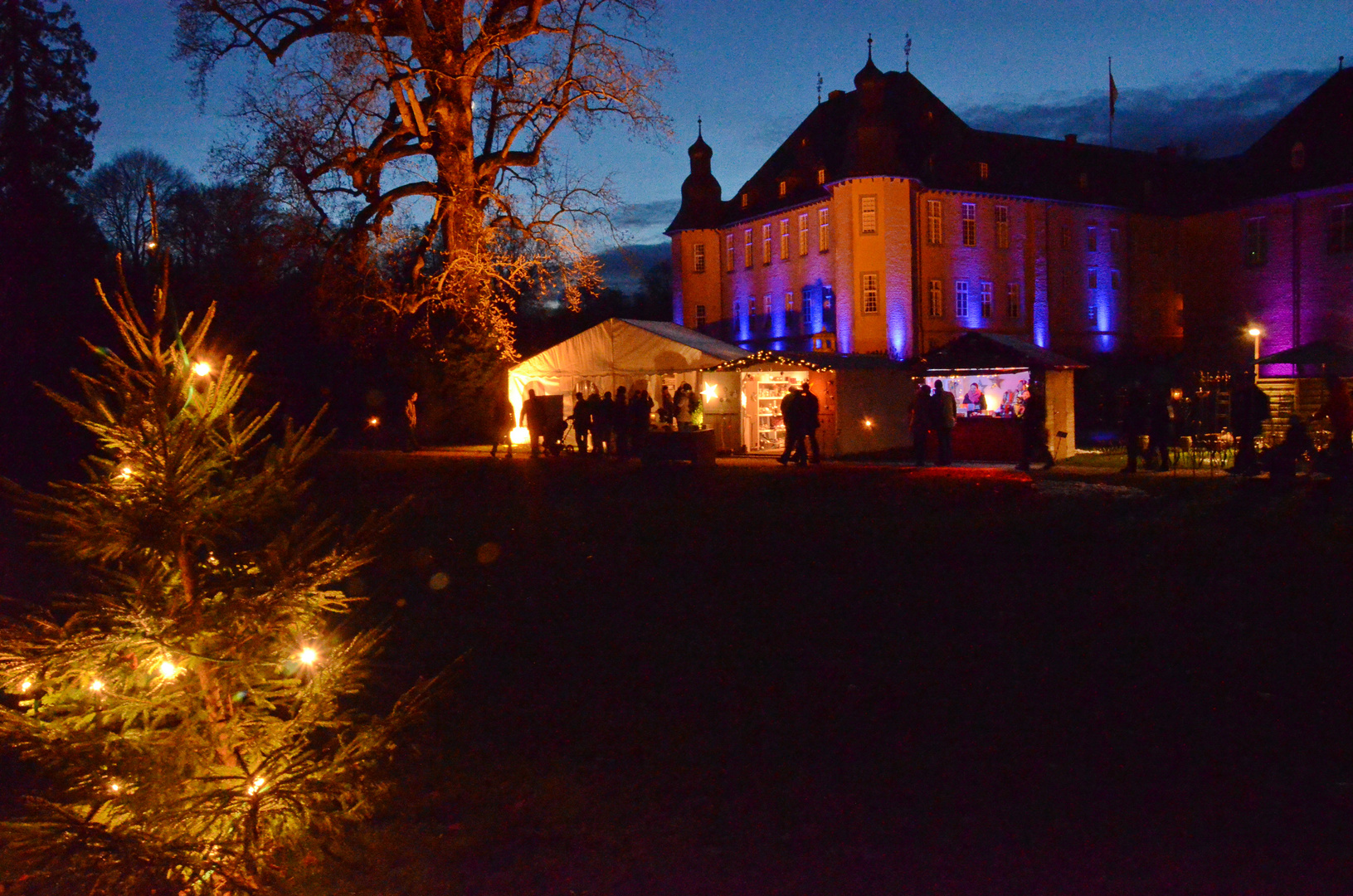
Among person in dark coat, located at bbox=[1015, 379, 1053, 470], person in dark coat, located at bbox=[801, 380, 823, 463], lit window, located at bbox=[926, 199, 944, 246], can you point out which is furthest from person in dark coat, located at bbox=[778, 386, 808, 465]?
lit window, located at bbox=[926, 199, 944, 246]

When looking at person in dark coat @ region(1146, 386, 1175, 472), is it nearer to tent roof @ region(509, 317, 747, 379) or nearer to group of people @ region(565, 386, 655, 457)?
tent roof @ region(509, 317, 747, 379)

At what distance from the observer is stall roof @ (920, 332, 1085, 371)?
24.9 meters

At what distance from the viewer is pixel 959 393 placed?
32.0m

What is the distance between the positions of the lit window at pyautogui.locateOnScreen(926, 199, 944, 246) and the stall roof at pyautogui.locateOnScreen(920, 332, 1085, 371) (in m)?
18.6

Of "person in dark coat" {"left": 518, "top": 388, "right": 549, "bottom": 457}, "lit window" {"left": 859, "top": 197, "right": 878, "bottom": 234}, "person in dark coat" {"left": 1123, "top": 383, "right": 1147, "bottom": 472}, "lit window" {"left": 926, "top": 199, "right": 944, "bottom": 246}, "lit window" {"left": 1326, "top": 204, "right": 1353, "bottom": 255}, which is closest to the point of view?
"person in dark coat" {"left": 1123, "top": 383, "right": 1147, "bottom": 472}

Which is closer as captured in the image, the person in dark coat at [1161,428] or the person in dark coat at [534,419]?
the person in dark coat at [1161,428]

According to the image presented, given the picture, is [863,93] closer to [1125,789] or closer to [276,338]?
[276,338]

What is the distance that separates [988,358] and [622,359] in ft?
29.4

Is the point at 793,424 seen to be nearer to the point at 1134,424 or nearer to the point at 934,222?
the point at 1134,424

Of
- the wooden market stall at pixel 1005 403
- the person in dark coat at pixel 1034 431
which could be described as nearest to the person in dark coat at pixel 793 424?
the wooden market stall at pixel 1005 403

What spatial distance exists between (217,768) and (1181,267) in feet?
182

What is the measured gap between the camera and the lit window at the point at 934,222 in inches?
1767

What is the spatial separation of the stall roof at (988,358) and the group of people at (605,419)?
234 inches

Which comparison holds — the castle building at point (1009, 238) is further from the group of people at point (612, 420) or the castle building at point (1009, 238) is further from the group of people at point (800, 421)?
the group of people at point (800, 421)
